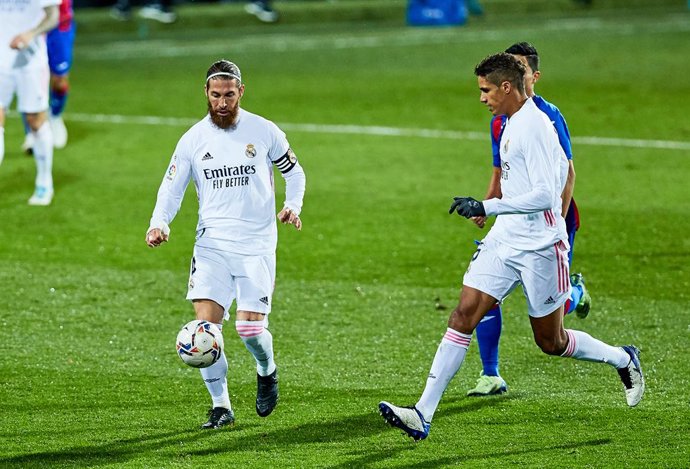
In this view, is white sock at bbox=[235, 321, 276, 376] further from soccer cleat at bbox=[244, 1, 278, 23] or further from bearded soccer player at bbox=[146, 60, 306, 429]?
soccer cleat at bbox=[244, 1, 278, 23]

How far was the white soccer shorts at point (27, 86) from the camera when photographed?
12.0 m

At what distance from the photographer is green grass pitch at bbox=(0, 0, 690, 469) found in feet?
22.2

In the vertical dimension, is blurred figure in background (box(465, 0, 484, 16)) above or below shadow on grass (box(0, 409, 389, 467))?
below

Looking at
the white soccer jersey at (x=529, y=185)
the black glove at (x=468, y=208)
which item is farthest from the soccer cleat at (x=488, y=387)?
the black glove at (x=468, y=208)

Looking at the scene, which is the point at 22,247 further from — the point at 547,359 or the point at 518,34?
the point at 518,34

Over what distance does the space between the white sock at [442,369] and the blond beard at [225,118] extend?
1.62m

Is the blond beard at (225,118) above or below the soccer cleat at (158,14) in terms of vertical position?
above

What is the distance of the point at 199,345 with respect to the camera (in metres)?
6.60

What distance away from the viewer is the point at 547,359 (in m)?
8.25

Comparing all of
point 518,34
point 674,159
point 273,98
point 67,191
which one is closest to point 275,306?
point 67,191

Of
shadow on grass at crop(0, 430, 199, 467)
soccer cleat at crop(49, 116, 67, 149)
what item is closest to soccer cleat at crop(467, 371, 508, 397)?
shadow on grass at crop(0, 430, 199, 467)

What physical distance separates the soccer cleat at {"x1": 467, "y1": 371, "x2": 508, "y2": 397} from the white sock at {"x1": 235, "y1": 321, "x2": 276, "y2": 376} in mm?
1222

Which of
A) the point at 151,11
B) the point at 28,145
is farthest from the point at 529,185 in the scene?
the point at 151,11

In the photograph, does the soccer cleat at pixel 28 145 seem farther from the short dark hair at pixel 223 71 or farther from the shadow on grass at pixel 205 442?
the shadow on grass at pixel 205 442
